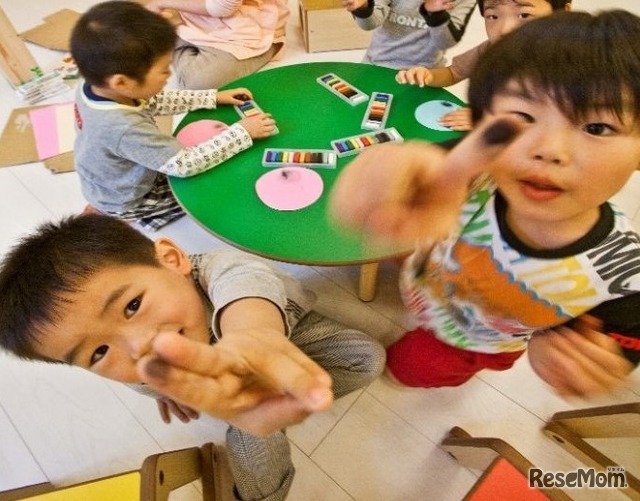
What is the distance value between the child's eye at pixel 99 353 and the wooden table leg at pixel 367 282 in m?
0.68

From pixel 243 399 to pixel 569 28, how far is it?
488 millimetres

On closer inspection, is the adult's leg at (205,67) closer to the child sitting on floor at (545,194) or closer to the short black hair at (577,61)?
the child sitting on floor at (545,194)

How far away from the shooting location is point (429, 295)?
83cm

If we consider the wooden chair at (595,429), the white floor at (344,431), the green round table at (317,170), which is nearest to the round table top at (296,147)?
the green round table at (317,170)

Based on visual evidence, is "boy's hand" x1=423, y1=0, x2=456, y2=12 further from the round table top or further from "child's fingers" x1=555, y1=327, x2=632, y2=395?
"child's fingers" x1=555, y1=327, x2=632, y2=395

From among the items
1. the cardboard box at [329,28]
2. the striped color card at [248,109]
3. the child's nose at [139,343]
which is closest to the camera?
the child's nose at [139,343]

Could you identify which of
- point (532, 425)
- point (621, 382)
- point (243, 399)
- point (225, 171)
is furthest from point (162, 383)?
point (532, 425)

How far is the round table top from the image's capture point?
931mm

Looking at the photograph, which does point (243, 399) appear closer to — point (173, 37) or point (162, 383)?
point (162, 383)

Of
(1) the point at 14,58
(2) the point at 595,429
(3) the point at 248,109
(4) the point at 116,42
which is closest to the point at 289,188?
(3) the point at 248,109

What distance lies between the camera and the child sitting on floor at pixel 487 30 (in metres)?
1.02

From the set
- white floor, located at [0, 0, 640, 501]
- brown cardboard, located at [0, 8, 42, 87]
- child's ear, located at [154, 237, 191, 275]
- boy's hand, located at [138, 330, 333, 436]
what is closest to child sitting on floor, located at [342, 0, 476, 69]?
white floor, located at [0, 0, 640, 501]

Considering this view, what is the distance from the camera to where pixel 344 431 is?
1.08m

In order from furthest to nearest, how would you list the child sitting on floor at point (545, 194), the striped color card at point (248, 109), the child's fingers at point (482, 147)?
the striped color card at point (248, 109), the child sitting on floor at point (545, 194), the child's fingers at point (482, 147)
